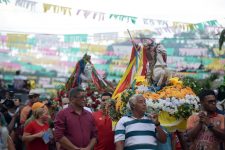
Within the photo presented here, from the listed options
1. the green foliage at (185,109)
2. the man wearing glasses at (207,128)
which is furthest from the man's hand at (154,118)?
the green foliage at (185,109)

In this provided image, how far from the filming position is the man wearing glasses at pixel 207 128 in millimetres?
6902

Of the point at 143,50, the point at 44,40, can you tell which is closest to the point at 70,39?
the point at 44,40

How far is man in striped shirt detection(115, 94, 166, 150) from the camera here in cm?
749

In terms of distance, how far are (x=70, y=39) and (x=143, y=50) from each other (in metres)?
21.3

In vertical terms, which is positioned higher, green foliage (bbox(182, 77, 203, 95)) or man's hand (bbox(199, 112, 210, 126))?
green foliage (bbox(182, 77, 203, 95))

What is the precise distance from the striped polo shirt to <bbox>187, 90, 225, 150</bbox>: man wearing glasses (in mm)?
563

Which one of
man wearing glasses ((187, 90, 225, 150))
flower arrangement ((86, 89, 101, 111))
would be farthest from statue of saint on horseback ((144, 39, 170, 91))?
man wearing glasses ((187, 90, 225, 150))

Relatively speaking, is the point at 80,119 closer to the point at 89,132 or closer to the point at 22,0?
the point at 89,132

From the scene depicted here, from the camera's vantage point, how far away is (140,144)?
24.5ft

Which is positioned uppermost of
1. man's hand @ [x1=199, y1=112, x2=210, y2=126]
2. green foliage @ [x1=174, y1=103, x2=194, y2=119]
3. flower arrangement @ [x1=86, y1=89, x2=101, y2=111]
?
man's hand @ [x1=199, y1=112, x2=210, y2=126]

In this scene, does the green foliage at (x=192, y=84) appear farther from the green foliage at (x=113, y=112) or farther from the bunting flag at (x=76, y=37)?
the bunting flag at (x=76, y=37)

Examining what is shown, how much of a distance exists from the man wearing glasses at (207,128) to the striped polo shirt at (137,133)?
0.56m

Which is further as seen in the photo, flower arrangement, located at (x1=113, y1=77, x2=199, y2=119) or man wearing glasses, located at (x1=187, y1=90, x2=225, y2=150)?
flower arrangement, located at (x1=113, y1=77, x2=199, y2=119)

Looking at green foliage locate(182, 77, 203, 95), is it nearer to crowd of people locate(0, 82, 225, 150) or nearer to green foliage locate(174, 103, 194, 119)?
green foliage locate(174, 103, 194, 119)
